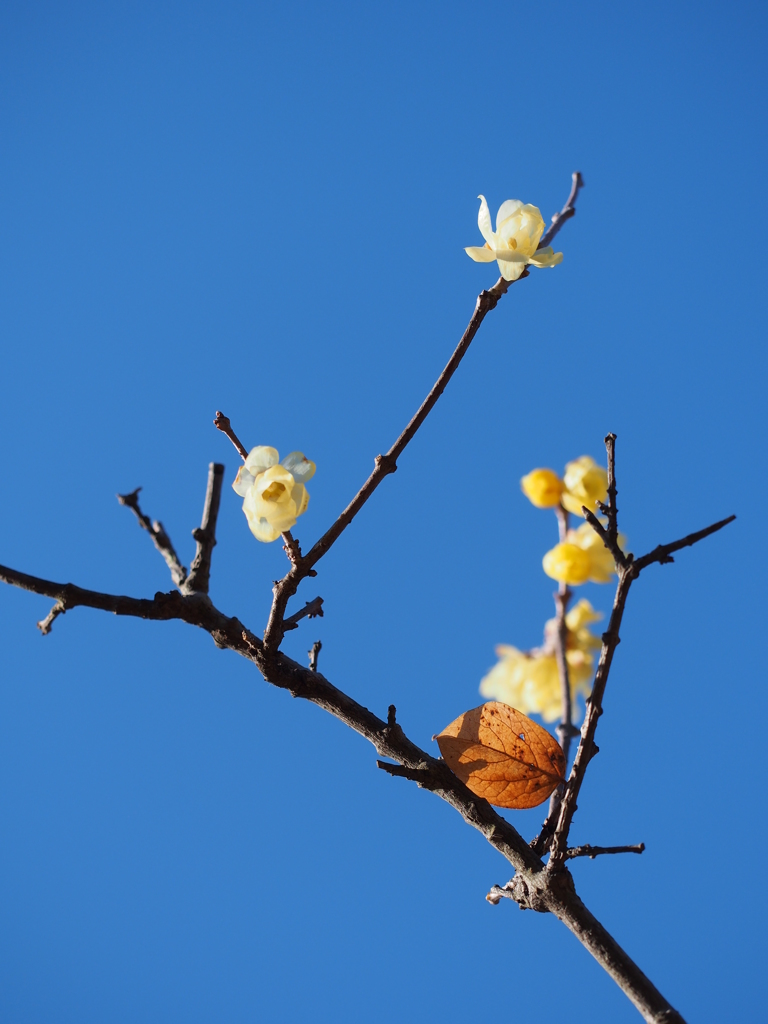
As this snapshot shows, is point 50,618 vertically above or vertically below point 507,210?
below

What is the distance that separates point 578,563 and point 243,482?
78cm

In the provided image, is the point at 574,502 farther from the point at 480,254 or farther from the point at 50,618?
the point at 50,618

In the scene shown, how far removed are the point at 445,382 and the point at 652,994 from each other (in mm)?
614

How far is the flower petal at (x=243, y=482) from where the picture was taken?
0.79m

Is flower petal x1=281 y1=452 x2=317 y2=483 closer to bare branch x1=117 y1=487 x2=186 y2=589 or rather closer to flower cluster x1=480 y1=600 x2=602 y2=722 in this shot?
bare branch x1=117 y1=487 x2=186 y2=589

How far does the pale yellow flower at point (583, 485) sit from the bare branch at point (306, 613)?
0.69 metres

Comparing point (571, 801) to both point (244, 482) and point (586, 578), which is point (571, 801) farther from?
point (586, 578)

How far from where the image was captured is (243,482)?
2.59 ft

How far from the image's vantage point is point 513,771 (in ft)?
2.62

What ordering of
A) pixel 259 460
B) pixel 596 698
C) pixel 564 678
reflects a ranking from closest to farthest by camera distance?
pixel 596 698 < pixel 259 460 < pixel 564 678

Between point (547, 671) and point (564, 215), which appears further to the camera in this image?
point (547, 671)

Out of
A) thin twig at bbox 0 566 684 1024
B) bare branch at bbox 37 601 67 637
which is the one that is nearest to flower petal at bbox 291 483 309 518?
thin twig at bbox 0 566 684 1024

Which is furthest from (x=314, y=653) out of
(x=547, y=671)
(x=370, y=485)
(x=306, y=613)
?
(x=547, y=671)

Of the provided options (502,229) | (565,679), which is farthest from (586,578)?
(502,229)
